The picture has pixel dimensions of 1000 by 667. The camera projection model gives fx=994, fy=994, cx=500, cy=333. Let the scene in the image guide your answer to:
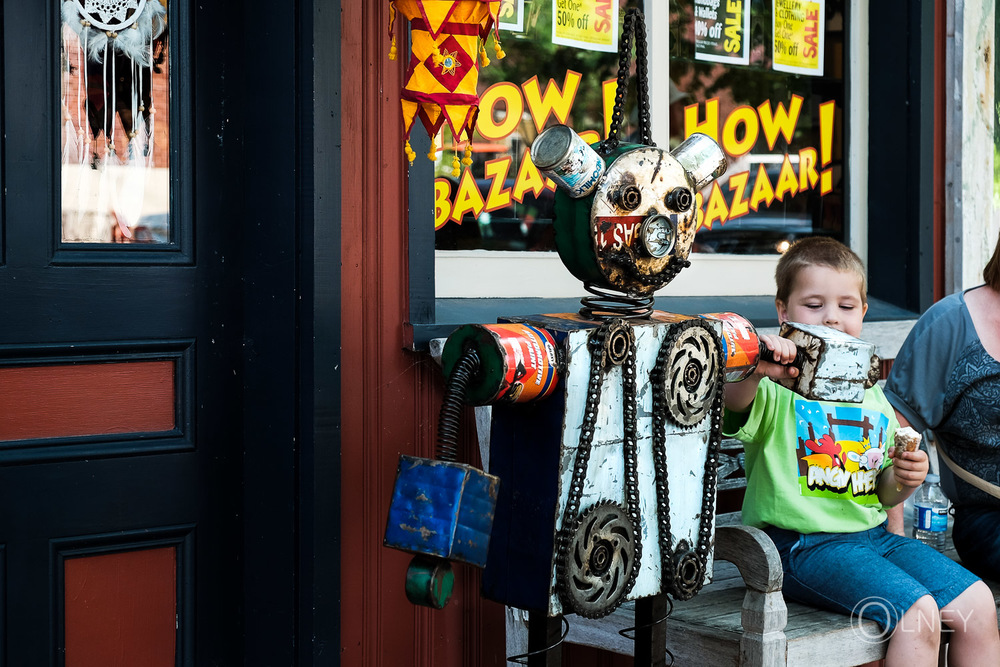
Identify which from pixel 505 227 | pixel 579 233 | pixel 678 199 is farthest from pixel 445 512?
pixel 505 227

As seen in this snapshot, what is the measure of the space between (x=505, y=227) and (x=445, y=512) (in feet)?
4.62

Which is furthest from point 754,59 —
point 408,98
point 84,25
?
point 84,25

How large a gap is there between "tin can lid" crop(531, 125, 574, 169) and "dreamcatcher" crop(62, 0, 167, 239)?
1069 millimetres

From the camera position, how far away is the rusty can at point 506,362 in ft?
5.12

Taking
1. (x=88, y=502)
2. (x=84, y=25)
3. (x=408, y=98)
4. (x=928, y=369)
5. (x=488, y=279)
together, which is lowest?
(x=88, y=502)

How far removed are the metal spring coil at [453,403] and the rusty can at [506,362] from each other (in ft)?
0.04

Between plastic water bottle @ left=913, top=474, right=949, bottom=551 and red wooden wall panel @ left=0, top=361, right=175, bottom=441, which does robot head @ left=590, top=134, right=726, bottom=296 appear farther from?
plastic water bottle @ left=913, top=474, right=949, bottom=551

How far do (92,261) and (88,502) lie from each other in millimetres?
528

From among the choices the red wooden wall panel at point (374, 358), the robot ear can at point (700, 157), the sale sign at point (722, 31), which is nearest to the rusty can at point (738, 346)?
the robot ear can at point (700, 157)

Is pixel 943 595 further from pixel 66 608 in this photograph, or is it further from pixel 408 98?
pixel 66 608

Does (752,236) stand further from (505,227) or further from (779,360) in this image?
(779,360)

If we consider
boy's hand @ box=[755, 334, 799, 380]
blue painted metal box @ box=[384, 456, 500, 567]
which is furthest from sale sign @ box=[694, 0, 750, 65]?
blue painted metal box @ box=[384, 456, 500, 567]

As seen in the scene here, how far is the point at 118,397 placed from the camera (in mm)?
2215

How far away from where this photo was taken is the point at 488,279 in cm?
273
